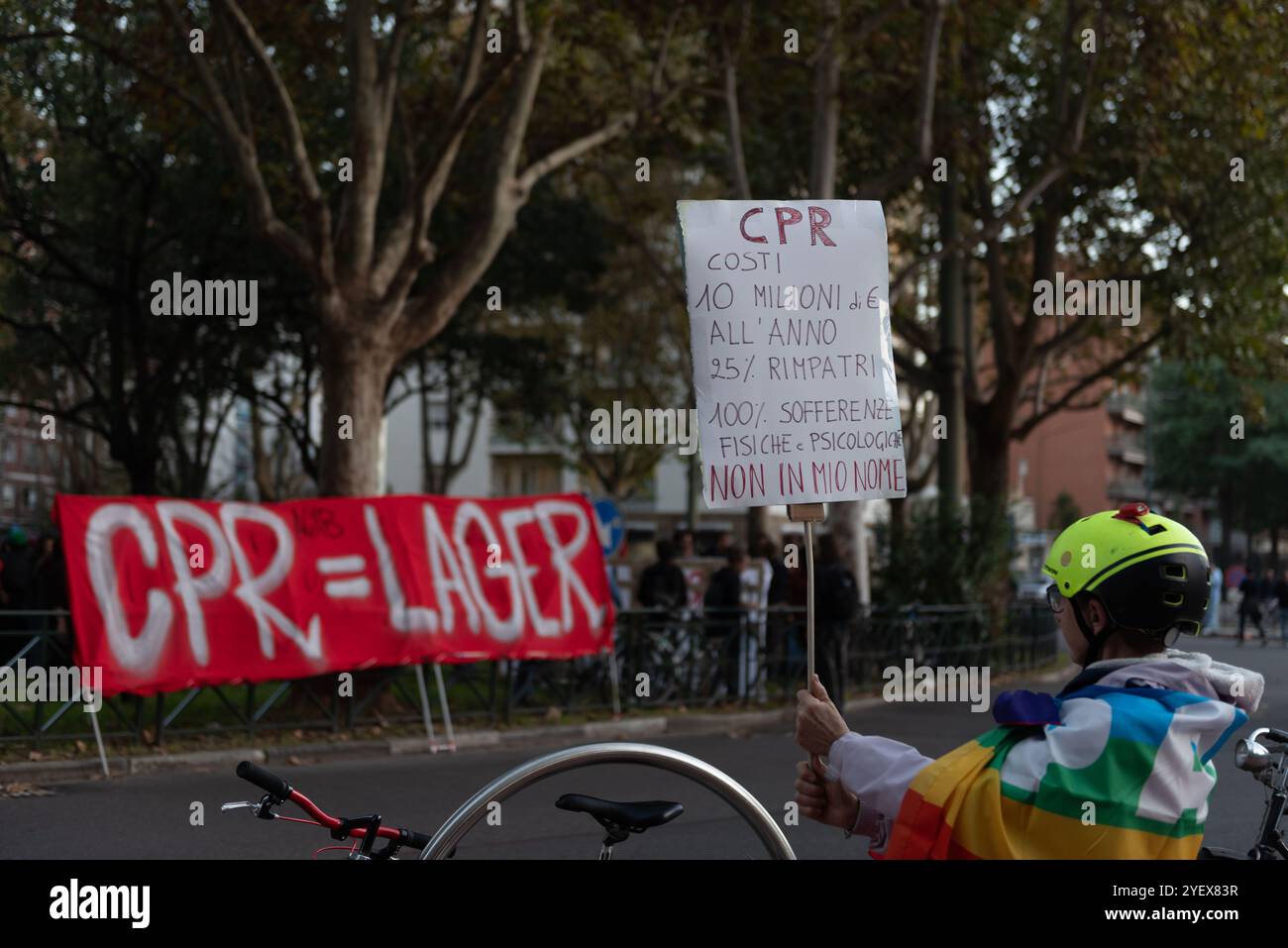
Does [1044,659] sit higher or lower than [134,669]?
lower

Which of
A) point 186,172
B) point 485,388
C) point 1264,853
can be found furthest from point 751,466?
point 485,388

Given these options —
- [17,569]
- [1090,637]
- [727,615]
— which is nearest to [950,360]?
[727,615]

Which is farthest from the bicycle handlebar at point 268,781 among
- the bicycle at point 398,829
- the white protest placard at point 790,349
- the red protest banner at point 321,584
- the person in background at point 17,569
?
the person in background at point 17,569

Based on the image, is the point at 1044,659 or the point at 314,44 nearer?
the point at 314,44

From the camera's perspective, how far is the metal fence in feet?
37.1

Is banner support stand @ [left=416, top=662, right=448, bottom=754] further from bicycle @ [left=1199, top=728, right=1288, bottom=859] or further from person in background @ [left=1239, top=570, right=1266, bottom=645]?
person in background @ [left=1239, top=570, right=1266, bottom=645]

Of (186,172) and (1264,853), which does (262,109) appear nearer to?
(186,172)

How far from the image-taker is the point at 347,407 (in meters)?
13.3

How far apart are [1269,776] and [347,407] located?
10505 millimetres

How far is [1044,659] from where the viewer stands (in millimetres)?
23141

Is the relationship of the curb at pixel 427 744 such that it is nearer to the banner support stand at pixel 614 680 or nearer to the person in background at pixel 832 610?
the banner support stand at pixel 614 680

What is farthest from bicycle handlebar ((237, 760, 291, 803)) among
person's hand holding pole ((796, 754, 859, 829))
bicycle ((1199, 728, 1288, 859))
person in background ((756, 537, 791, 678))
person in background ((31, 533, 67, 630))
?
person in background ((31, 533, 67, 630))

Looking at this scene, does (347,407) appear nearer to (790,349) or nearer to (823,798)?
(790,349)

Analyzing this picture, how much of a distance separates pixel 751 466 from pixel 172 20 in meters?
11.2
